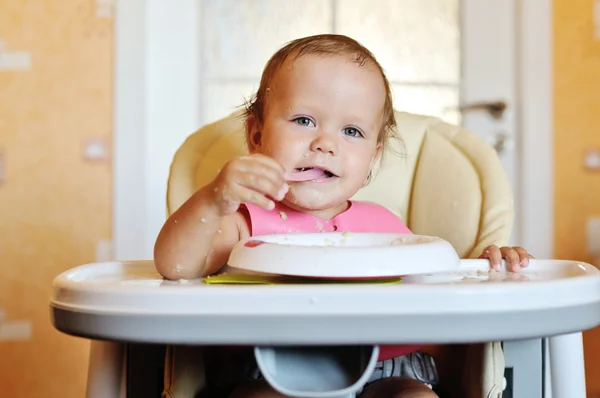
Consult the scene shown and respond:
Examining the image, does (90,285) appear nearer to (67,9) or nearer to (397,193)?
(397,193)

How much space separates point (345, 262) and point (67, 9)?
4.61ft

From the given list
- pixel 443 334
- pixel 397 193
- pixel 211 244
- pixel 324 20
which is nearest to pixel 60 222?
pixel 324 20

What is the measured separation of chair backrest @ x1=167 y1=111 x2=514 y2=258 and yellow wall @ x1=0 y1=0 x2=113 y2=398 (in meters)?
0.73

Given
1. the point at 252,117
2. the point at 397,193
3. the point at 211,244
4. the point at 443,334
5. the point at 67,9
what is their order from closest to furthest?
the point at 443,334
the point at 211,244
the point at 252,117
the point at 397,193
the point at 67,9

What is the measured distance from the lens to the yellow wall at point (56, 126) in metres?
1.84

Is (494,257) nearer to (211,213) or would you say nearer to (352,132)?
(352,132)

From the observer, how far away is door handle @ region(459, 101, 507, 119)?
1966 millimetres

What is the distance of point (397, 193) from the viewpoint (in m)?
1.18

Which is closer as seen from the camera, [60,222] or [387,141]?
[387,141]

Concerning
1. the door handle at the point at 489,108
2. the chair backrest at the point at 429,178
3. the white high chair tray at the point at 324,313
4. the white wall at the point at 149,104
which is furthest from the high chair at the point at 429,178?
the door handle at the point at 489,108

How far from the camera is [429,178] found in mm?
1162

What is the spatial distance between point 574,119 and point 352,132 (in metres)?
1.16

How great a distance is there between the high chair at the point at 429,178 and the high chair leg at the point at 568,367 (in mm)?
255

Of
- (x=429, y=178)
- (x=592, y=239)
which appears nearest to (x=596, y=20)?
(x=592, y=239)
